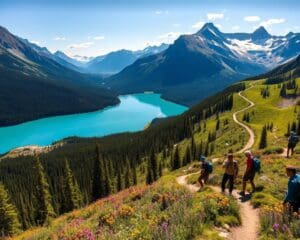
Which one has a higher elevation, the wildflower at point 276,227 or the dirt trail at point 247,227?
the wildflower at point 276,227

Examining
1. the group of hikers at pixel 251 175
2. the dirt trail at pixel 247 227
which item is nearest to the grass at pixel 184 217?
the dirt trail at pixel 247 227

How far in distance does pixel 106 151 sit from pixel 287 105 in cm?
10876

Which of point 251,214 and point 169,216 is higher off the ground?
point 169,216

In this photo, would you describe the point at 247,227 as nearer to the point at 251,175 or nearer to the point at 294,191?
the point at 294,191

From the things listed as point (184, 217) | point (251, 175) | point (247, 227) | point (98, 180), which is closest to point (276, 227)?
point (247, 227)

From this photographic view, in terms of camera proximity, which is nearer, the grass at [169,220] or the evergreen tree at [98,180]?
the grass at [169,220]

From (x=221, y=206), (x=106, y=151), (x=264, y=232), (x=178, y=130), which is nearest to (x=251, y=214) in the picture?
(x=221, y=206)

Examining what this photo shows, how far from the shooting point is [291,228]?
494 inches

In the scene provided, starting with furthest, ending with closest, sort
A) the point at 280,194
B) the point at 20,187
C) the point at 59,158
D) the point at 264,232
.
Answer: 1. the point at 59,158
2. the point at 20,187
3. the point at 280,194
4. the point at 264,232

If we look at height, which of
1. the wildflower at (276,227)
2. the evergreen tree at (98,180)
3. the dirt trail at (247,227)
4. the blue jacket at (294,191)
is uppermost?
the blue jacket at (294,191)

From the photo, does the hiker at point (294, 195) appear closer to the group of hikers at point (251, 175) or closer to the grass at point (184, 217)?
the group of hikers at point (251, 175)

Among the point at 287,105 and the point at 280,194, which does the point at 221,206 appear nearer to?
the point at 280,194

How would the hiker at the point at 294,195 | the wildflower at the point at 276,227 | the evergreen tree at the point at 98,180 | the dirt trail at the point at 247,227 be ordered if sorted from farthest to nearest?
the evergreen tree at the point at 98,180 → the hiker at the point at 294,195 → the dirt trail at the point at 247,227 → the wildflower at the point at 276,227

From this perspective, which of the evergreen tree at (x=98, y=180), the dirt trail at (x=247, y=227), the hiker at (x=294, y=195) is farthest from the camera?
the evergreen tree at (x=98, y=180)
